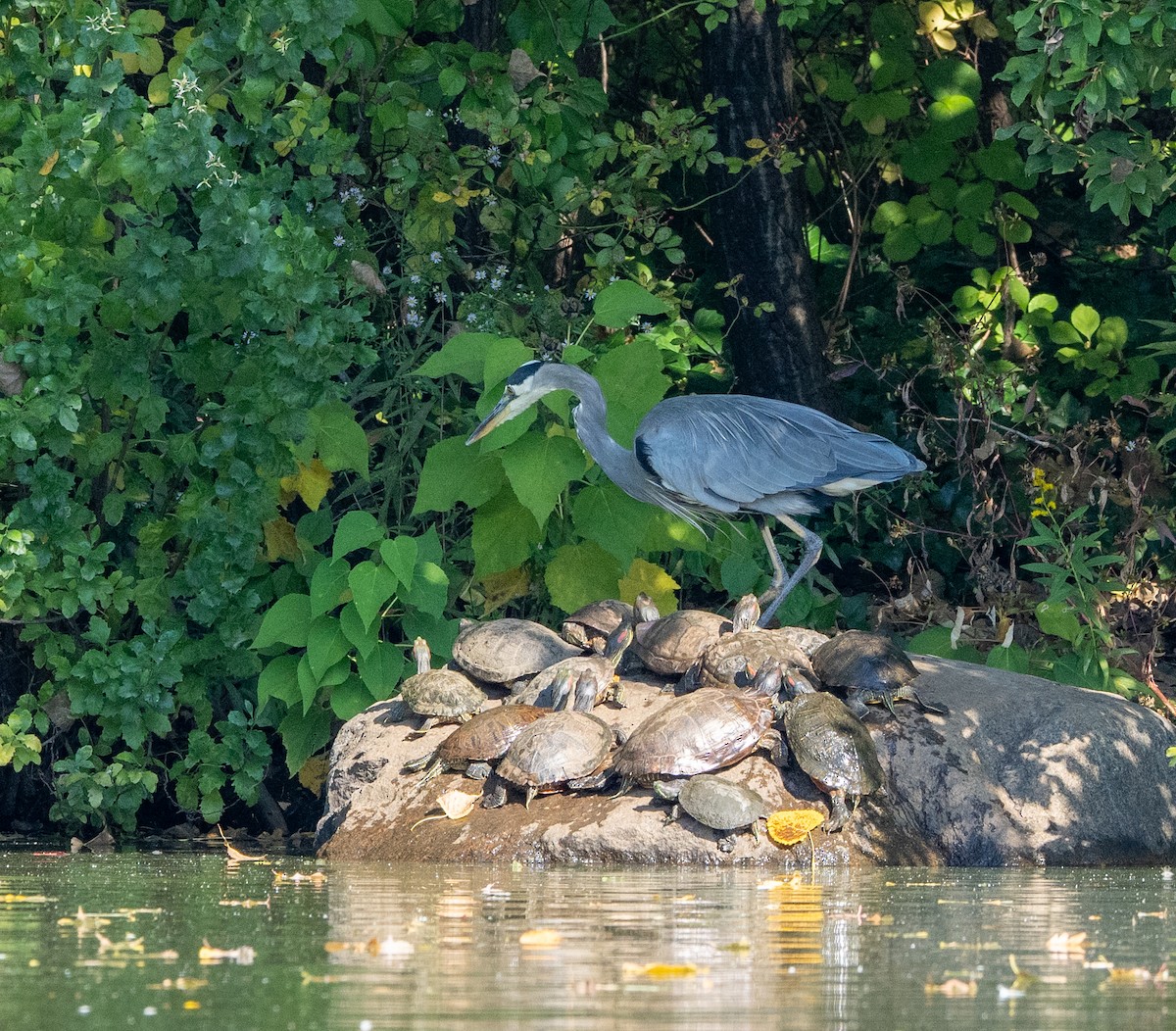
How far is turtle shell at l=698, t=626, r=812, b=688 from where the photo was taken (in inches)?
269

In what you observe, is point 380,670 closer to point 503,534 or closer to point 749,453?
point 503,534

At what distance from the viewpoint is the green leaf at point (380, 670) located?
24.5 ft

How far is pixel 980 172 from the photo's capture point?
400 inches

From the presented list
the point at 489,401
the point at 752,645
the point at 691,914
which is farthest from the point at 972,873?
the point at 489,401

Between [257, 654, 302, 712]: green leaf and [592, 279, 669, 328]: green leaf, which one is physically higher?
[592, 279, 669, 328]: green leaf

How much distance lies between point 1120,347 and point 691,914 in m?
6.44

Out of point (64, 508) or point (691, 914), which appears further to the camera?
point (64, 508)

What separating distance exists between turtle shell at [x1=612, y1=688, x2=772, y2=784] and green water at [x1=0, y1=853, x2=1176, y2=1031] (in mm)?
453

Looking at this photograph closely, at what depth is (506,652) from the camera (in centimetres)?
721

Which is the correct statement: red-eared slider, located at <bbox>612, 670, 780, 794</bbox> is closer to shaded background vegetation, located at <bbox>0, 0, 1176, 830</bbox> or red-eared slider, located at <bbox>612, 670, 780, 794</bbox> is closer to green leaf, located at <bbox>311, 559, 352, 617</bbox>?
shaded background vegetation, located at <bbox>0, 0, 1176, 830</bbox>

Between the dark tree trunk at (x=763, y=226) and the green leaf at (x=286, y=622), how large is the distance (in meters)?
3.38

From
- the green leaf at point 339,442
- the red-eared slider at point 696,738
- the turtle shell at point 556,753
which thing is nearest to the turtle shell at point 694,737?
the red-eared slider at point 696,738

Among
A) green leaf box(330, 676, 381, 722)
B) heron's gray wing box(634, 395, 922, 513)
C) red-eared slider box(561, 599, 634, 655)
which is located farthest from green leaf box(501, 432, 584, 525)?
green leaf box(330, 676, 381, 722)

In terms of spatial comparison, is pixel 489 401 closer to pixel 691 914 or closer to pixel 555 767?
pixel 555 767
